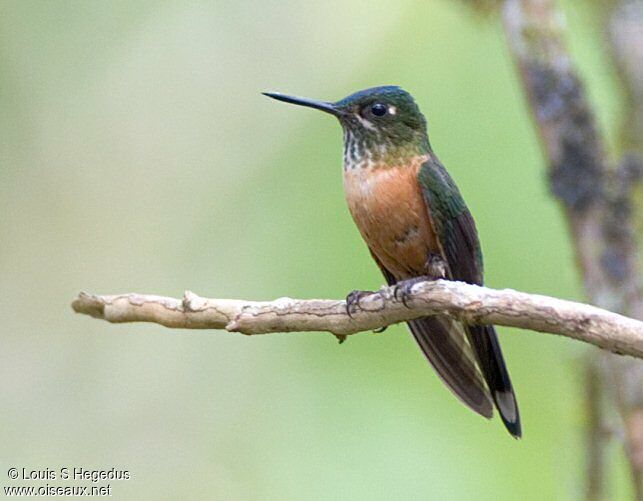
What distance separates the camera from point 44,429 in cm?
710

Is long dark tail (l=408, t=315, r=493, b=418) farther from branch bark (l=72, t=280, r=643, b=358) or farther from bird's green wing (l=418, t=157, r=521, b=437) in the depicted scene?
branch bark (l=72, t=280, r=643, b=358)

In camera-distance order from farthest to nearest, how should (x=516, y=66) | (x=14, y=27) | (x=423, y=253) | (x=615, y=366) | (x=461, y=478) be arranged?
1. (x=14, y=27)
2. (x=461, y=478)
3. (x=516, y=66)
4. (x=615, y=366)
5. (x=423, y=253)

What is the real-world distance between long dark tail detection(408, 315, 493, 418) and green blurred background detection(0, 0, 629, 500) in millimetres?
1554

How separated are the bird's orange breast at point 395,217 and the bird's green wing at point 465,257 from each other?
48 millimetres

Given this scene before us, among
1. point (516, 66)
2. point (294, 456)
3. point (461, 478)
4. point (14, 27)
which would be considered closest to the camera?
point (516, 66)

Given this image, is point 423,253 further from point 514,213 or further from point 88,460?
point 88,460

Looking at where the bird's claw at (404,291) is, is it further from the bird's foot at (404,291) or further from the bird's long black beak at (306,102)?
the bird's long black beak at (306,102)

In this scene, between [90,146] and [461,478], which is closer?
[461,478]

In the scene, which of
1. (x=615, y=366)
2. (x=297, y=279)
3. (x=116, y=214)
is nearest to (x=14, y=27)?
(x=116, y=214)

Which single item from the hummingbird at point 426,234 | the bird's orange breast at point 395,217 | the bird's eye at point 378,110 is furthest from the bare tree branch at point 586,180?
the bird's orange breast at point 395,217

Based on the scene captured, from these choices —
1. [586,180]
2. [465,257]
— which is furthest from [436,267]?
[586,180]

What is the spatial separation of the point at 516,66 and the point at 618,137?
1.14 m

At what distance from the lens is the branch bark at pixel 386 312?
3283 mm

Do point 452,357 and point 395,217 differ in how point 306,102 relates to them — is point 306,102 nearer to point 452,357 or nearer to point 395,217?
point 395,217
